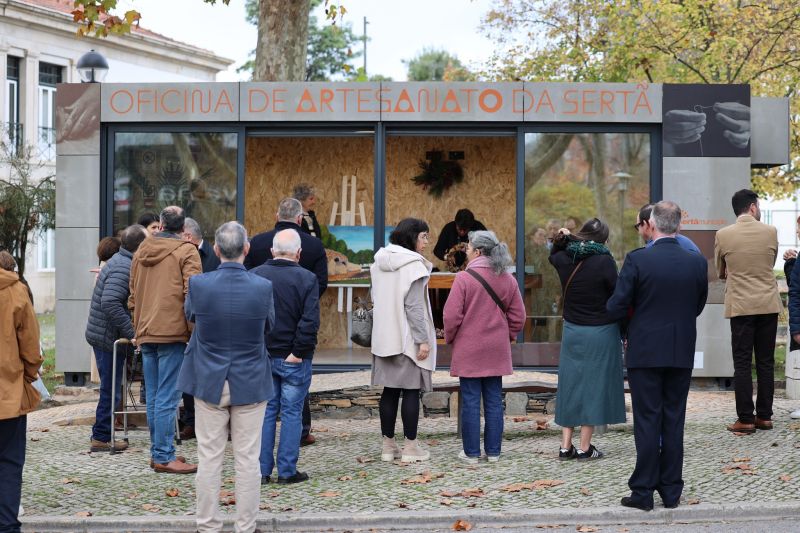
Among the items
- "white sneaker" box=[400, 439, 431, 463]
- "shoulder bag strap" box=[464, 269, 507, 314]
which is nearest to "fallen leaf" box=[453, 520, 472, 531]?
"white sneaker" box=[400, 439, 431, 463]

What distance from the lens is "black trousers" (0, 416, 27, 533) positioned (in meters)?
6.37

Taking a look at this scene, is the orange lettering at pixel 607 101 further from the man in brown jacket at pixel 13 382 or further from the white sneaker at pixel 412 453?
the man in brown jacket at pixel 13 382

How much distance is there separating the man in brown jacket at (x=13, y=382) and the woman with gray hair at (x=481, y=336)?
331 cm

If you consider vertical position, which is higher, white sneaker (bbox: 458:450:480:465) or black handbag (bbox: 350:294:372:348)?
black handbag (bbox: 350:294:372:348)

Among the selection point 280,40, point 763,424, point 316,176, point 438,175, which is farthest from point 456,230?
point 763,424

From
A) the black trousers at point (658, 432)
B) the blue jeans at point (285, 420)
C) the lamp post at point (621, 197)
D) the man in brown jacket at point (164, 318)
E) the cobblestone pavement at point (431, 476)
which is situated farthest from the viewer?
the lamp post at point (621, 197)

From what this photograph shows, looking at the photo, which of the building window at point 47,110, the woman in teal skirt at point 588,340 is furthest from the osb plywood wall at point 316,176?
the building window at point 47,110

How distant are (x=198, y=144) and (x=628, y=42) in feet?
37.7

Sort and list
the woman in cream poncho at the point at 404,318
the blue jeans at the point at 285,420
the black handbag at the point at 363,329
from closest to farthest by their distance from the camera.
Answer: the blue jeans at the point at 285,420 < the woman in cream poncho at the point at 404,318 < the black handbag at the point at 363,329

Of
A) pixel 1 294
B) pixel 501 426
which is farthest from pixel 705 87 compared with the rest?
pixel 1 294

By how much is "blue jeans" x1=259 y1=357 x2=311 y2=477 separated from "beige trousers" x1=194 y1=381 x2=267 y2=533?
130 cm

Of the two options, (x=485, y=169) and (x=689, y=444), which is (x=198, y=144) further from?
(x=689, y=444)

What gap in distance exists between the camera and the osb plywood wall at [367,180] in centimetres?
1445

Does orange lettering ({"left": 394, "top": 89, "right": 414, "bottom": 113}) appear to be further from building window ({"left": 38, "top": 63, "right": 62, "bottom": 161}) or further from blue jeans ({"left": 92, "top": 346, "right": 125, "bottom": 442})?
building window ({"left": 38, "top": 63, "right": 62, "bottom": 161})
